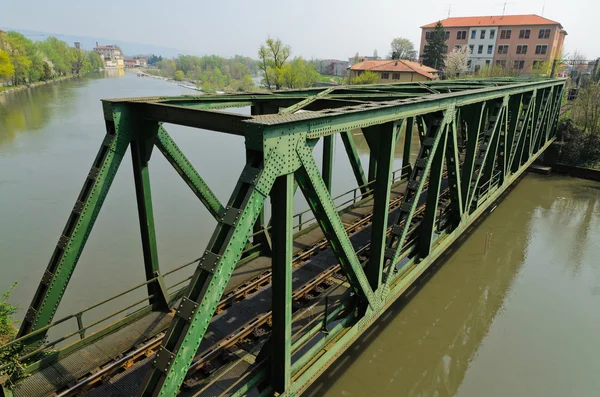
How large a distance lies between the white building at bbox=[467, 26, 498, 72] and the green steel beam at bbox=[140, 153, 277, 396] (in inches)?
3252

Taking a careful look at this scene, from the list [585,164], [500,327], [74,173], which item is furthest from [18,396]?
[585,164]

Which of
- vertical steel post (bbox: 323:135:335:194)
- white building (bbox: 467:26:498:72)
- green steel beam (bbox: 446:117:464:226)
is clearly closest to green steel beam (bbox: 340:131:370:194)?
vertical steel post (bbox: 323:135:335:194)

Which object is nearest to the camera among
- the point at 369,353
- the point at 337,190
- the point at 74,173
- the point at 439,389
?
the point at 439,389

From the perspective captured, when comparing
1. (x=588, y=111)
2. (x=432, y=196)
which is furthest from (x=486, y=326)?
(x=588, y=111)

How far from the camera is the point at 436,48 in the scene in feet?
250

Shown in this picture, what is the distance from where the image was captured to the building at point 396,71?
6025cm

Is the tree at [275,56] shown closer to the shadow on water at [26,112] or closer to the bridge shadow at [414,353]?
the shadow on water at [26,112]

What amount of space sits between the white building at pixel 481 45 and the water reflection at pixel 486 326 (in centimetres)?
6838

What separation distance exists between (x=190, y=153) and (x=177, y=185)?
977cm

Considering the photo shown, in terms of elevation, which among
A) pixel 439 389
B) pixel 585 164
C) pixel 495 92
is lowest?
pixel 439 389

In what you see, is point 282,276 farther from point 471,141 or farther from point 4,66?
point 4,66

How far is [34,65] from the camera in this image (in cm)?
9300

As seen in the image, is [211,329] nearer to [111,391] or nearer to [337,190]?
[111,391]

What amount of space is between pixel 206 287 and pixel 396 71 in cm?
6391
